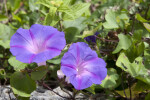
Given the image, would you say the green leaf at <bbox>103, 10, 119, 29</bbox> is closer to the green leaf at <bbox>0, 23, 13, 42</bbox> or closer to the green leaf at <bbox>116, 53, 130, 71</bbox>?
the green leaf at <bbox>116, 53, 130, 71</bbox>

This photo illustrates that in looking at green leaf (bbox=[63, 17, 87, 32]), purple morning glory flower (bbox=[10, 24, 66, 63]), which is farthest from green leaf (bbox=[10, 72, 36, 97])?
green leaf (bbox=[63, 17, 87, 32])

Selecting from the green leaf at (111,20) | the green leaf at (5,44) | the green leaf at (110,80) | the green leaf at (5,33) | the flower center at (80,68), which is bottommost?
the green leaf at (110,80)

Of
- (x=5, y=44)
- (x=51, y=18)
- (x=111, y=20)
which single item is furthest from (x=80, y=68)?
(x=5, y=44)

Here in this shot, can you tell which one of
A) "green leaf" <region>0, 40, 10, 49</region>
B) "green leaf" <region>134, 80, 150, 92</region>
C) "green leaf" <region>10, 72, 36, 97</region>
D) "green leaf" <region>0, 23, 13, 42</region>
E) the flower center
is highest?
"green leaf" <region>0, 23, 13, 42</region>

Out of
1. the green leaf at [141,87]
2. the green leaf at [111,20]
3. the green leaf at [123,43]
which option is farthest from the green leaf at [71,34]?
the green leaf at [141,87]

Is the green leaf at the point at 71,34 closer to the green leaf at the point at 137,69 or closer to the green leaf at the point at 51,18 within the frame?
the green leaf at the point at 51,18

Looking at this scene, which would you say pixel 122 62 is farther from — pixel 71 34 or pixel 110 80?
pixel 71 34
